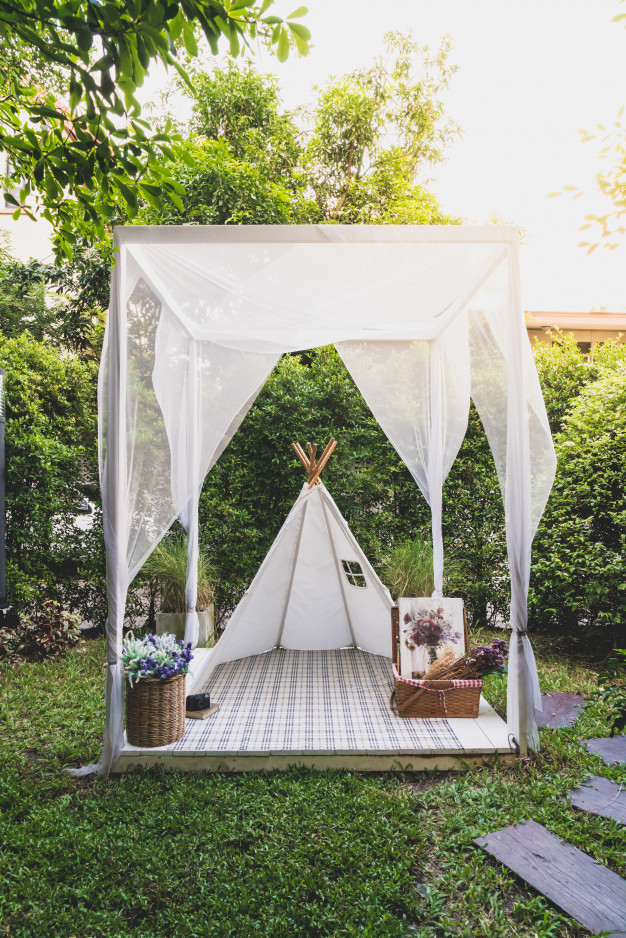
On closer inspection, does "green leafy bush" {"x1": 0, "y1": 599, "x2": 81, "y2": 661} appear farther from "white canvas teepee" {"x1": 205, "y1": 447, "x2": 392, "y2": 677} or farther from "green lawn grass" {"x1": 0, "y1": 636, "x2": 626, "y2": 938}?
"green lawn grass" {"x1": 0, "y1": 636, "x2": 626, "y2": 938}

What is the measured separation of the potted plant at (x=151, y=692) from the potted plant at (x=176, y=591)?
142 cm

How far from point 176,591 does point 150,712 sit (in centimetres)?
166

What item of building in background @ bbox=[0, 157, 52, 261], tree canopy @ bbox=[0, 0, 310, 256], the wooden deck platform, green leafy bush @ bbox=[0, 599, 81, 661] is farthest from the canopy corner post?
building in background @ bbox=[0, 157, 52, 261]

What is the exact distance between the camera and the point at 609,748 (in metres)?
2.77

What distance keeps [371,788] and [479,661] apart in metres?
0.93

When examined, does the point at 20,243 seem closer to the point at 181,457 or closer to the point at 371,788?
the point at 181,457

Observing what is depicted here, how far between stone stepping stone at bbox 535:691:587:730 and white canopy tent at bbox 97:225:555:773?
1.66ft

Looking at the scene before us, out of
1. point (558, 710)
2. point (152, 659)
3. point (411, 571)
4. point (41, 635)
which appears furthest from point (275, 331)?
point (41, 635)

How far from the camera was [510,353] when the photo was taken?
8.72ft

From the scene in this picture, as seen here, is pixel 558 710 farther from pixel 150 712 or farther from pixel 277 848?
pixel 150 712

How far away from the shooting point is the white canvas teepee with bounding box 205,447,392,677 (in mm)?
3740

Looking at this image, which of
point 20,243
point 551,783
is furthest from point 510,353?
point 20,243

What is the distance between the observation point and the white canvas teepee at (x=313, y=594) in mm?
3740

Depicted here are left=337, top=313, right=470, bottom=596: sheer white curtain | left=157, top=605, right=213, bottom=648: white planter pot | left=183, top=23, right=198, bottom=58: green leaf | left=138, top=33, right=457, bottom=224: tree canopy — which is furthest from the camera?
left=138, top=33, right=457, bottom=224: tree canopy
